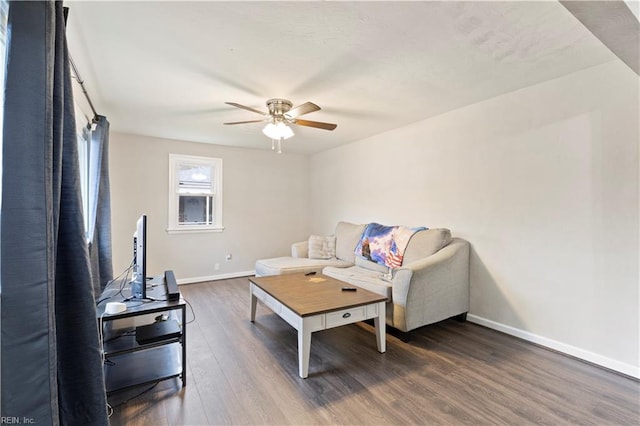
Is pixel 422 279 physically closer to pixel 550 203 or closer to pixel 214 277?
pixel 550 203

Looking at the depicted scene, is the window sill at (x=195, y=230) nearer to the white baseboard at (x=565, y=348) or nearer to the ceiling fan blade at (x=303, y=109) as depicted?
the ceiling fan blade at (x=303, y=109)

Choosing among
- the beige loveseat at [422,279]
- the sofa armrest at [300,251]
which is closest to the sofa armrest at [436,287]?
the beige loveseat at [422,279]

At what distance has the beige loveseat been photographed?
273 cm

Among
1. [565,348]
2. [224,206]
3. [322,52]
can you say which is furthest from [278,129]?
[565,348]

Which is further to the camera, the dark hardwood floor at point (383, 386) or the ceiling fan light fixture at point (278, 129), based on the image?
the ceiling fan light fixture at point (278, 129)

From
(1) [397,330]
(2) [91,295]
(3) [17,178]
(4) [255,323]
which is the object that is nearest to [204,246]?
(4) [255,323]

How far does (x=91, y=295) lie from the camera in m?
1.31

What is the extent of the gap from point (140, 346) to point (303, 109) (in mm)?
2225

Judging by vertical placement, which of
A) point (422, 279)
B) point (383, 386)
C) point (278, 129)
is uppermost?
point (278, 129)

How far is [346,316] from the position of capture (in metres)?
2.39

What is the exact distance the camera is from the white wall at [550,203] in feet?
7.39

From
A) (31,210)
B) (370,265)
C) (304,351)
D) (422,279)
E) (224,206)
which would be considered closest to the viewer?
(31,210)

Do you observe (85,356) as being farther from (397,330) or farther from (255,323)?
(397,330)

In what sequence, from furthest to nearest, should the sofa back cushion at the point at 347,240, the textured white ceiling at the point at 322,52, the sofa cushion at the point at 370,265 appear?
the sofa back cushion at the point at 347,240 → the sofa cushion at the point at 370,265 → the textured white ceiling at the point at 322,52
